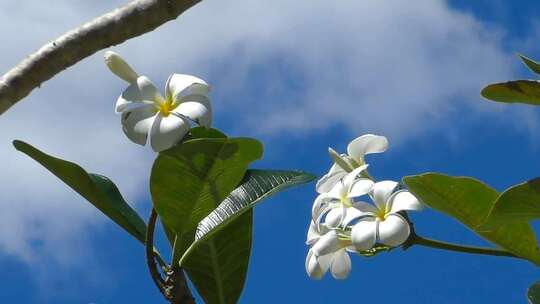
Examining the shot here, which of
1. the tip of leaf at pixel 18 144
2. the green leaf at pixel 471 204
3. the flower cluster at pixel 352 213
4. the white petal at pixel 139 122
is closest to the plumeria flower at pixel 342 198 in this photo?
the flower cluster at pixel 352 213

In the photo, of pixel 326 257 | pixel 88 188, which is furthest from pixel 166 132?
pixel 326 257

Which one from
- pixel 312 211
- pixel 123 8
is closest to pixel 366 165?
pixel 312 211

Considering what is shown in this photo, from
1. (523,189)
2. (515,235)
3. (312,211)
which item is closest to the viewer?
(523,189)

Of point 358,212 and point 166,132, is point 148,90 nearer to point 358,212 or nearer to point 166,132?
point 166,132

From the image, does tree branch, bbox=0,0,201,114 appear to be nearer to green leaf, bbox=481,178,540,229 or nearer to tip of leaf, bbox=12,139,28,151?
tip of leaf, bbox=12,139,28,151

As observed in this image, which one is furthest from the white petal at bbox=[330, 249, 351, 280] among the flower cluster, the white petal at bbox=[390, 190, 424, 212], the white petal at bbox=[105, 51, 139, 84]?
the white petal at bbox=[105, 51, 139, 84]

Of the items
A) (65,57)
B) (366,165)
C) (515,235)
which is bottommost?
(515,235)

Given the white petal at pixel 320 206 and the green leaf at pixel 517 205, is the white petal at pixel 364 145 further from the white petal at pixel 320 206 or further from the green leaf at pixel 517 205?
the green leaf at pixel 517 205

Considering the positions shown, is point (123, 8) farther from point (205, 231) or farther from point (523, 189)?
point (523, 189)
